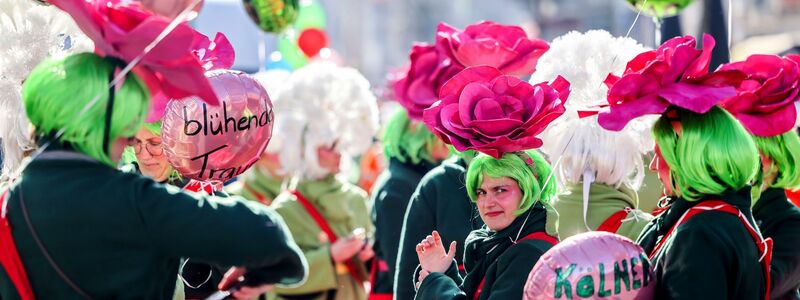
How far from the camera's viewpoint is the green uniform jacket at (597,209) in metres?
3.73

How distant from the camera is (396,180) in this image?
5.30 meters

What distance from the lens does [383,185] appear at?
531cm

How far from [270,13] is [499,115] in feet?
12.4

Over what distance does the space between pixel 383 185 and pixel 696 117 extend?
2.67 m

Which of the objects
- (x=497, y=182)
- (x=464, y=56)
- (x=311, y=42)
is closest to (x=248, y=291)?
(x=497, y=182)

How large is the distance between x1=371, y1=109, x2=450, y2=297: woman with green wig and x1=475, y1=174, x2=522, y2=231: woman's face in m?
1.84

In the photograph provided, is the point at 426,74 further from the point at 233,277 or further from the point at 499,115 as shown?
the point at 233,277

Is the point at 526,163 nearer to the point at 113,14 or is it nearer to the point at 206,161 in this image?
the point at 206,161

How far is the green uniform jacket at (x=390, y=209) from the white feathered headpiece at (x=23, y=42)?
183cm

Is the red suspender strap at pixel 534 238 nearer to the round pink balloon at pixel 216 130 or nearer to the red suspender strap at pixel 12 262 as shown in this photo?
the round pink balloon at pixel 216 130

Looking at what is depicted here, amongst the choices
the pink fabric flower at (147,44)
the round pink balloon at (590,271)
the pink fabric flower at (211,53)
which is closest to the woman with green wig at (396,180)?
the pink fabric flower at (211,53)

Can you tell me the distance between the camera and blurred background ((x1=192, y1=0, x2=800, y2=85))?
788 cm

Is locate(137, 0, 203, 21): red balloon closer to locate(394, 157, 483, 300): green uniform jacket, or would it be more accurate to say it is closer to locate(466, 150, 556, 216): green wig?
locate(466, 150, 556, 216): green wig

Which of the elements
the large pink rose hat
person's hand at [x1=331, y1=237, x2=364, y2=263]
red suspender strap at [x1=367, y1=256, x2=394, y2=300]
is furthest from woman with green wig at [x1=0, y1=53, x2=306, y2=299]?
red suspender strap at [x1=367, y1=256, x2=394, y2=300]
